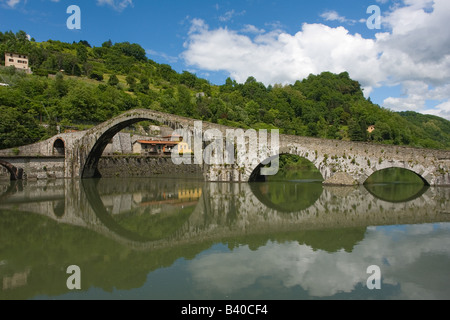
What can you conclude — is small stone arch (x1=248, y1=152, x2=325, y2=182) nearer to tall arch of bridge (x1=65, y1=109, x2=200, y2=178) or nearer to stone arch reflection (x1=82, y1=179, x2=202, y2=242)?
stone arch reflection (x1=82, y1=179, x2=202, y2=242)

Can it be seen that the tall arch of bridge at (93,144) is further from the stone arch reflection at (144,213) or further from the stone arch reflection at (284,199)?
the stone arch reflection at (284,199)

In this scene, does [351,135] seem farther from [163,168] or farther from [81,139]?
[81,139]

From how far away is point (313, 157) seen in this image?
2130 centimetres

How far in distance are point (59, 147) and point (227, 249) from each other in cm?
3075

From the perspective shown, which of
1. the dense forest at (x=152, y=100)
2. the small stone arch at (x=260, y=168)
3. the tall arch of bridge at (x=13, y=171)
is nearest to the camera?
the small stone arch at (x=260, y=168)

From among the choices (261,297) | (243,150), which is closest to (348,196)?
(243,150)

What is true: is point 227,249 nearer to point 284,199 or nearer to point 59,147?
point 284,199

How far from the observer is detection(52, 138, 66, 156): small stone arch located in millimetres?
33325

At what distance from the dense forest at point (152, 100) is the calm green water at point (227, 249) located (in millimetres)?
26691

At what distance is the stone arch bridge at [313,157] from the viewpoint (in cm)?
2016

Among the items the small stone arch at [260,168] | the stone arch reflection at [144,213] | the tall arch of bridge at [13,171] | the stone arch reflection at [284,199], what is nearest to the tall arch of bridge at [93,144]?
the tall arch of bridge at [13,171]

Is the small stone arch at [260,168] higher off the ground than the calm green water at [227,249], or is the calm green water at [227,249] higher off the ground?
the small stone arch at [260,168]

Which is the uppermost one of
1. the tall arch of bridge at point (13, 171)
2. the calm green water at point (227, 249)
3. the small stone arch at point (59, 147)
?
the small stone arch at point (59, 147)

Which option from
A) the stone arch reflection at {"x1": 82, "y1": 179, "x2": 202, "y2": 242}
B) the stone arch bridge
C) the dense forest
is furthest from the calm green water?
the dense forest
